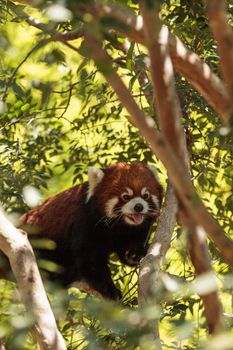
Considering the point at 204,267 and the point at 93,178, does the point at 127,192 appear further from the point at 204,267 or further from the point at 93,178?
the point at 204,267

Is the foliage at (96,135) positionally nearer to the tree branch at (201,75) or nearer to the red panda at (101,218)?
the red panda at (101,218)

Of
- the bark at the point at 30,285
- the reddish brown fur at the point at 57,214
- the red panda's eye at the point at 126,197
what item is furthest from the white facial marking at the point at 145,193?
the bark at the point at 30,285

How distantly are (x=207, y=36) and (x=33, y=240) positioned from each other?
164 cm

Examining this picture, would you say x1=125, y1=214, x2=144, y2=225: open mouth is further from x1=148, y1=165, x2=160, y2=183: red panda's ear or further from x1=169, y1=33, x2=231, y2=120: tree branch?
x1=169, y1=33, x2=231, y2=120: tree branch

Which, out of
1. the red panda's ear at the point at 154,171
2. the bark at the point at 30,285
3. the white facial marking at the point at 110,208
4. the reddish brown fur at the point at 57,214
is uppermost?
the reddish brown fur at the point at 57,214

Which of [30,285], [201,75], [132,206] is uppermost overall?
[201,75]

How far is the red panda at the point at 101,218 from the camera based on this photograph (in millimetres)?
4906

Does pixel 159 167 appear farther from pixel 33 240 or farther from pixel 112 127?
pixel 33 240

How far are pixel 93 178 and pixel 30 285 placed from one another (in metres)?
2.13

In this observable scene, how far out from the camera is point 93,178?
4.90 metres

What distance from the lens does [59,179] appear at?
19.5 ft

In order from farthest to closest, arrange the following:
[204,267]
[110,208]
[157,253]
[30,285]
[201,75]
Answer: [110,208]
[157,253]
[30,285]
[201,75]
[204,267]

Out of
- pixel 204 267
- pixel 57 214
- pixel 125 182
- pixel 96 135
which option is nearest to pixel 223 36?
pixel 204 267

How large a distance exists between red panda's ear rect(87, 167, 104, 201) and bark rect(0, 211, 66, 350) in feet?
6.41
